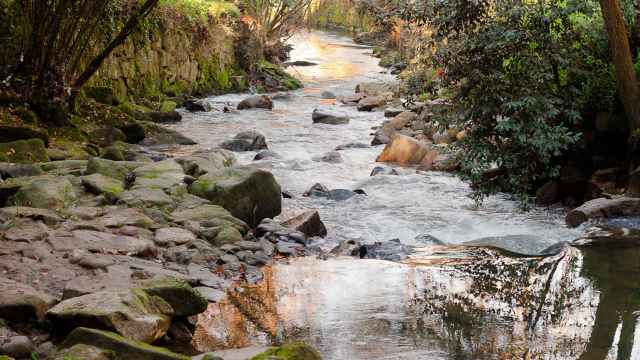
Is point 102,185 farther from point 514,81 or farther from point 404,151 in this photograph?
point 404,151

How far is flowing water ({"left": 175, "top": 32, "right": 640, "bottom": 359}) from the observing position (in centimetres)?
533

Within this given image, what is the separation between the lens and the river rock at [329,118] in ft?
62.3

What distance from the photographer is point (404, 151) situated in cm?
1413

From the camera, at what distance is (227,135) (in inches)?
655

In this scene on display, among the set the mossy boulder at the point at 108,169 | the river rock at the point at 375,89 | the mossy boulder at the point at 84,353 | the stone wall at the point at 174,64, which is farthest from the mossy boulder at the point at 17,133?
the river rock at the point at 375,89

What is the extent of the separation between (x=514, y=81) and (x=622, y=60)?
1410mm

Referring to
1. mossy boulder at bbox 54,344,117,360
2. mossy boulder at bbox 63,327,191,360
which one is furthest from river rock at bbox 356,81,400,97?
mossy boulder at bbox 54,344,117,360

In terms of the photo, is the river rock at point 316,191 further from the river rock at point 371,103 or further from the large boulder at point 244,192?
the river rock at point 371,103

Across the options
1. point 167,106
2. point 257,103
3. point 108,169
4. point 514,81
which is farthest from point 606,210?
point 257,103

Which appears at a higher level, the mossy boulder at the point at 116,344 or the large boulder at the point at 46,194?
the mossy boulder at the point at 116,344

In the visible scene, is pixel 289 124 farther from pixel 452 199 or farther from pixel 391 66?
pixel 391 66

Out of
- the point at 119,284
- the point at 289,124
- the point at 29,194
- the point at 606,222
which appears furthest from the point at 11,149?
the point at 289,124

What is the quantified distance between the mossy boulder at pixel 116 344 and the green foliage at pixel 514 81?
6.56m

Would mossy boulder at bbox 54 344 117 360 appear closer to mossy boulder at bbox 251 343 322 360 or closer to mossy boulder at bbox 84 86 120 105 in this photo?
mossy boulder at bbox 251 343 322 360
